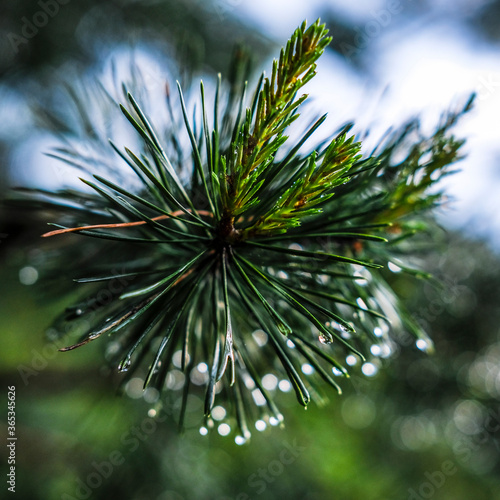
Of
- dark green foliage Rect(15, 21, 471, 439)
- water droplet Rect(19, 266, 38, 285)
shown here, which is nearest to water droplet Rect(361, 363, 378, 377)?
dark green foliage Rect(15, 21, 471, 439)

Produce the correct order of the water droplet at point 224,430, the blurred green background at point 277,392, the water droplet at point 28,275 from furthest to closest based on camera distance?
the blurred green background at point 277,392 → the water droplet at point 28,275 → the water droplet at point 224,430

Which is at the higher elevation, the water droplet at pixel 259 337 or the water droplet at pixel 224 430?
the water droplet at pixel 259 337

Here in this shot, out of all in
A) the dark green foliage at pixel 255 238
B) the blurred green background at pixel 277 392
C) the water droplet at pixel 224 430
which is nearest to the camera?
the dark green foliage at pixel 255 238

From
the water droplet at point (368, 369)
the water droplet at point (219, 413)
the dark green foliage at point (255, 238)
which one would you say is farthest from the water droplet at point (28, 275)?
the water droplet at point (368, 369)

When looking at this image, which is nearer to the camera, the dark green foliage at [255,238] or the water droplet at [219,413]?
the dark green foliage at [255,238]

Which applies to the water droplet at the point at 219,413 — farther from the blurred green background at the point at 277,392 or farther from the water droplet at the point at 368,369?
the blurred green background at the point at 277,392

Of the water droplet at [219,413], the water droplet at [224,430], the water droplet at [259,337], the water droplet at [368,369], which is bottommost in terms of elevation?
the water droplet at [219,413]

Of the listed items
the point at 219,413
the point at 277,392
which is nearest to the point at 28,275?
the point at 219,413

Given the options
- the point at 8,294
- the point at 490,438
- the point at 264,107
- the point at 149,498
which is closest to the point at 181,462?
the point at 149,498
